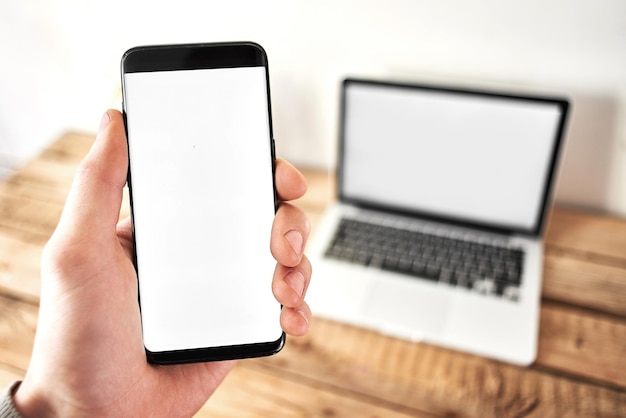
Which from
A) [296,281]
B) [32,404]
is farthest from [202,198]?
[32,404]

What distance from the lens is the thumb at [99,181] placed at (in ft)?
1.51

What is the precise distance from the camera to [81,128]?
100cm

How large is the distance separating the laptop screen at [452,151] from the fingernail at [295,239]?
0.93ft

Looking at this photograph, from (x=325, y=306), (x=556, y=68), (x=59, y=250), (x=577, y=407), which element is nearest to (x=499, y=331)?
(x=577, y=407)

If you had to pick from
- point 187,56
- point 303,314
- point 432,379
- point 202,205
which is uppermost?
point 187,56

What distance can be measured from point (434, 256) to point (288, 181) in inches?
11.6

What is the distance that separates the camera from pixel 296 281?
501mm

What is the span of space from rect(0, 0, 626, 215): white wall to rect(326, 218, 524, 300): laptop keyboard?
19 cm

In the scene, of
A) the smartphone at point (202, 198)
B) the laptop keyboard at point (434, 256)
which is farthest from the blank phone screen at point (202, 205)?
the laptop keyboard at point (434, 256)

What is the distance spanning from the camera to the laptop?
2.11ft

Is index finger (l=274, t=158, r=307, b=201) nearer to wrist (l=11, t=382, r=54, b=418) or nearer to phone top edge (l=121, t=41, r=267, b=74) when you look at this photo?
phone top edge (l=121, t=41, r=267, b=74)

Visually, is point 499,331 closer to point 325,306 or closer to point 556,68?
point 325,306

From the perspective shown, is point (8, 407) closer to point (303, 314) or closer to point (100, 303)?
point (100, 303)

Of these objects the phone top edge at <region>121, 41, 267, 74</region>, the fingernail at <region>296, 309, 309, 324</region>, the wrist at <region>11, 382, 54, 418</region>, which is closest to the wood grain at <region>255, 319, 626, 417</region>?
the fingernail at <region>296, 309, 309, 324</region>
